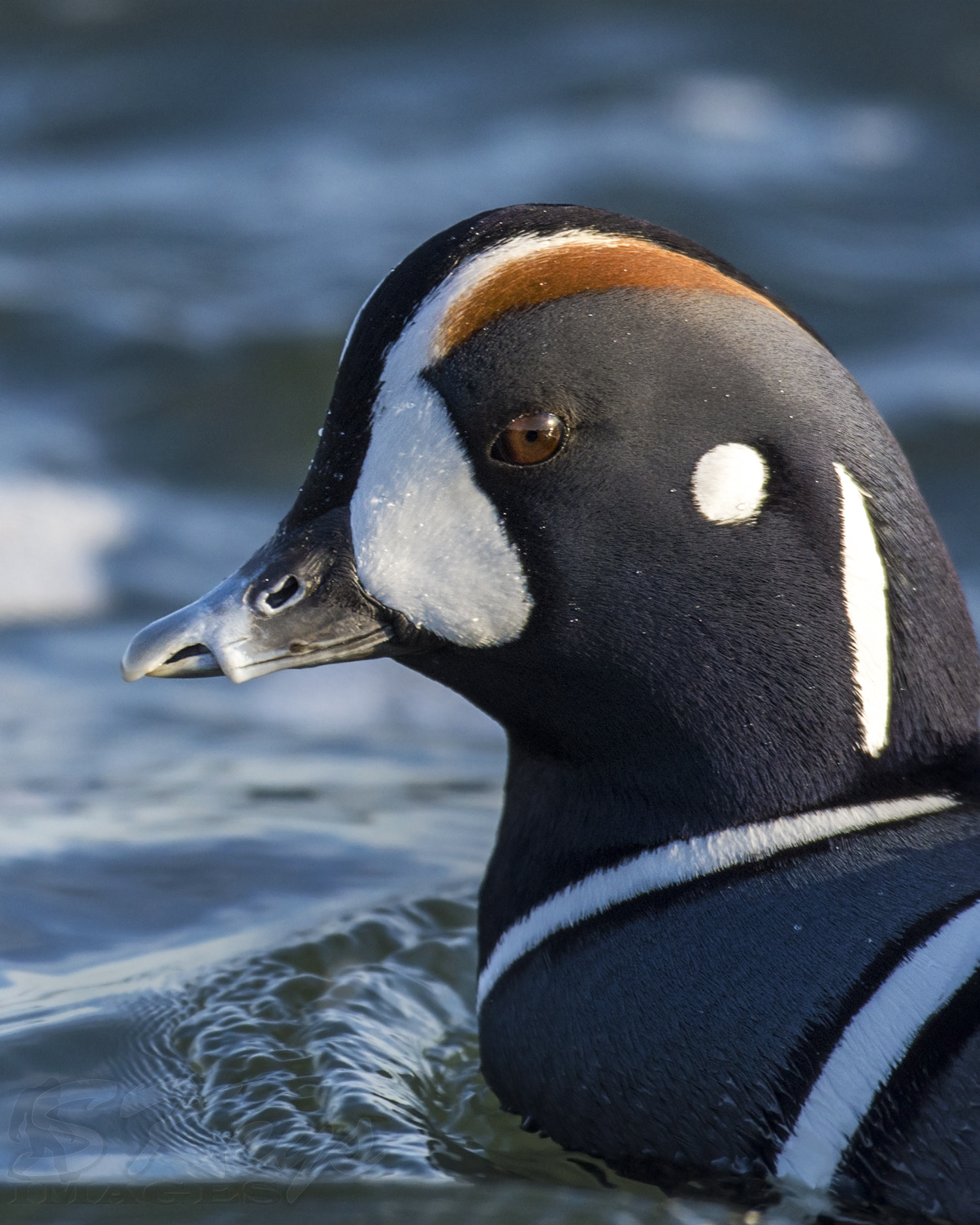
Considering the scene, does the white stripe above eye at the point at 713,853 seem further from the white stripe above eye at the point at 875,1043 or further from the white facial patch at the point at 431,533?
the white facial patch at the point at 431,533

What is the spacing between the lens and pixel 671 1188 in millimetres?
2697

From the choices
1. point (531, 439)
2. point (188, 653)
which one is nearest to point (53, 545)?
point (188, 653)

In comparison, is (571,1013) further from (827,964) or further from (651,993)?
(827,964)

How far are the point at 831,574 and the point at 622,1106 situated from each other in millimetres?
881

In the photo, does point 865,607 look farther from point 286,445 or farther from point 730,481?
point 286,445

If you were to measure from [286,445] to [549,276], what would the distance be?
4484 millimetres

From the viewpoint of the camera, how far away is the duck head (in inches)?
109

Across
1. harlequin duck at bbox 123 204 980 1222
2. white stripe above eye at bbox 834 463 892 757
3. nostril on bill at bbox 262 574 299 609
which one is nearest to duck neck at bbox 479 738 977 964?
harlequin duck at bbox 123 204 980 1222

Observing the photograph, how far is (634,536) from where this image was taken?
282cm

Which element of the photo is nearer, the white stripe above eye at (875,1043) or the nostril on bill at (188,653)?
the white stripe above eye at (875,1043)

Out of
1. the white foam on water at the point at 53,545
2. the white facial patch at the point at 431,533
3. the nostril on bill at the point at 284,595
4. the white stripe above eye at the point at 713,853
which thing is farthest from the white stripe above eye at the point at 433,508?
the white foam on water at the point at 53,545

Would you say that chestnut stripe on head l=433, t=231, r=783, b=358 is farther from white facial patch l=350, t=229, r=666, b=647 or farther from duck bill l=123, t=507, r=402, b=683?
duck bill l=123, t=507, r=402, b=683

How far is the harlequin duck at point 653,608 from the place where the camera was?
275 centimetres

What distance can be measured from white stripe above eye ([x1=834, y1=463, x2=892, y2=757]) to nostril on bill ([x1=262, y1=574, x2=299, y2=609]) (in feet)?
2.91
